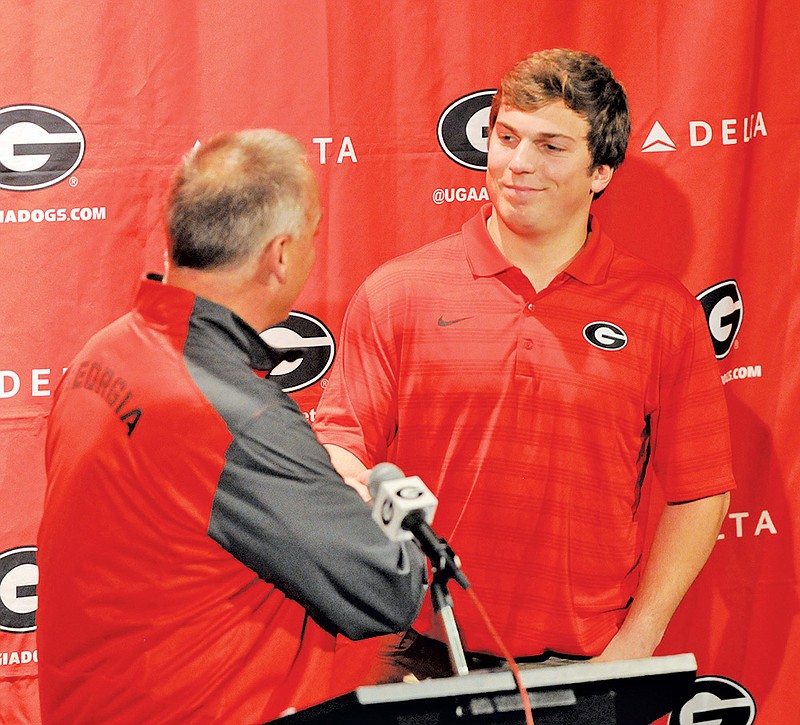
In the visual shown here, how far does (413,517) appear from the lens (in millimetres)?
1290

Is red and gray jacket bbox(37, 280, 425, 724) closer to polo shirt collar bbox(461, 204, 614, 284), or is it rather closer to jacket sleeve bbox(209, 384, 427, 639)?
jacket sleeve bbox(209, 384, 427, 639)

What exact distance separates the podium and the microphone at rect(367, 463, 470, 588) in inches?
5.6

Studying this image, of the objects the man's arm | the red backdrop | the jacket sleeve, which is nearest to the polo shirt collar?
the red backdrop

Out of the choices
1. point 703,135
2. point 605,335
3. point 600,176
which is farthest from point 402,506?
point 703,135

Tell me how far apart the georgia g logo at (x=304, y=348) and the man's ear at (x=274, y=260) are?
0.85m

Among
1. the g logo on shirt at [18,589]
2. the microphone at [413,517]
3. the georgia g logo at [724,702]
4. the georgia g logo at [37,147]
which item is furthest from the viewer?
the georgia g logo at [724,702]

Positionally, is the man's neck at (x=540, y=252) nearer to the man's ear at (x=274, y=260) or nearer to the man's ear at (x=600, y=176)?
the man's ear at (x=600, y=176)

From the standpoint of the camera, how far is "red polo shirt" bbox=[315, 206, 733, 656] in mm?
2094

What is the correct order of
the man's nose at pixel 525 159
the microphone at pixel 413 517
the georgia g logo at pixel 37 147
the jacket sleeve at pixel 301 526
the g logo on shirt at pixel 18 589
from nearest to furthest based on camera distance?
the microphone at pixel 413 517 → the jacket sleeve at pixel 301 526 → the man's nose at pixel 525 159 → the georgia g logo at pixel 37 147 → the g logo on shirt at pixel 18 589

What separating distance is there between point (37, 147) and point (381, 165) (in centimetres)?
77

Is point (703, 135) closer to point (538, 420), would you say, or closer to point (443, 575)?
point (538, 420)

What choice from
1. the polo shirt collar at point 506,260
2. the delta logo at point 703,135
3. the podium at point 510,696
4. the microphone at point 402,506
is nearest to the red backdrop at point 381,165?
the delta logo at point 703,135

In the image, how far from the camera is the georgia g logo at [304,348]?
→ 7.91 feet

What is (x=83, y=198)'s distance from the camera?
2.30 metres
